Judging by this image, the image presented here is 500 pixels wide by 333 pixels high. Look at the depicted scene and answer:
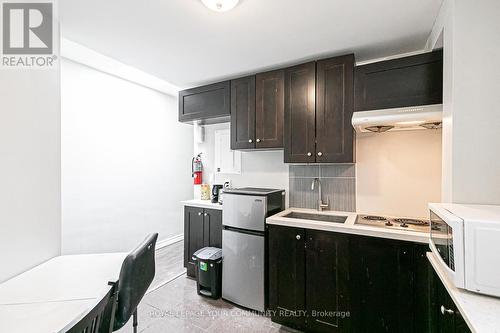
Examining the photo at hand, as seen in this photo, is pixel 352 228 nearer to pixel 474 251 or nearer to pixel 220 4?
pixel 474 251

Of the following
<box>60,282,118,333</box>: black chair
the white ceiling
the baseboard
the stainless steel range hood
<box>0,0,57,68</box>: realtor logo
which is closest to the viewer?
<box>60,282,118,333</box>: black chair

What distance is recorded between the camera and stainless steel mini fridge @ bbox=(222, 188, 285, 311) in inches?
88.0

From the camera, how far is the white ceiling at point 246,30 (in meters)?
1.55

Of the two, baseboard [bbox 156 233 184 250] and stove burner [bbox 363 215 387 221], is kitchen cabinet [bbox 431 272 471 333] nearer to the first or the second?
stove burner [bbox 363 215 387 221]

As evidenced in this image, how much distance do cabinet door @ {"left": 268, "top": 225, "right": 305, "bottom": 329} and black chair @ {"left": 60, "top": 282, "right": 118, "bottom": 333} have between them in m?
1.41

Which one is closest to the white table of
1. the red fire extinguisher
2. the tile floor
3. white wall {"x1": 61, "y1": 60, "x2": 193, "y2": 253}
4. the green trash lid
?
the tile floor

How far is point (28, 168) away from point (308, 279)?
223 centimetres

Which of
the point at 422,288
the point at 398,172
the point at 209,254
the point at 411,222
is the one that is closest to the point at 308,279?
the point at 422,288

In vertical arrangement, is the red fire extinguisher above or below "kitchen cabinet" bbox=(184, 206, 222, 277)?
above

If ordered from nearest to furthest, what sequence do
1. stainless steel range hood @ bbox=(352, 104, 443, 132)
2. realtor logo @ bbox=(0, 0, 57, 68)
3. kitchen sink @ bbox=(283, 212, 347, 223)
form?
realtor logo @ bbox=(0, 0, 57, 68), stainless steel range hood @ bbox=(352, 104, 443, 132), kitchen sink @ bbox=(283, 212, 347, 223)

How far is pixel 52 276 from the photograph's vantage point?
133cm

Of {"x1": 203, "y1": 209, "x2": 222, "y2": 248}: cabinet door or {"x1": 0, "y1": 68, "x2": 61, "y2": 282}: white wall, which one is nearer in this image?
{"x1": 0, "y1": 68, "x2": 61, "y2": 282}: white wall

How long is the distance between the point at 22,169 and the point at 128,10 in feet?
4.14

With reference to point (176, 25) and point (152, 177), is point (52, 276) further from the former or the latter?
point (152, 177)
